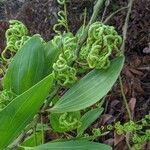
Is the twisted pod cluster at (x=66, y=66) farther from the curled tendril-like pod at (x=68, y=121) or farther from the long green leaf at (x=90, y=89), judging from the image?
the curled tendril-like pod at (x=68, y=121)

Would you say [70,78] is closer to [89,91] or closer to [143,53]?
[89,91]

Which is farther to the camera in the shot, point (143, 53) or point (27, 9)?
point (27, 9)

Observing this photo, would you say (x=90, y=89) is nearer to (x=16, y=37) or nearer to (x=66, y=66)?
(x=66, y=66)

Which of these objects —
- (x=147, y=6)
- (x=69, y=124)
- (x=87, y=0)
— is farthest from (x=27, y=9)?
(x=69, y=124)

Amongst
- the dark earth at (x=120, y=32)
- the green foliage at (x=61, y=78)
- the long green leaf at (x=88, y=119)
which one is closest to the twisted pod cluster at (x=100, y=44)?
the green foliage at (x=61, y=78)

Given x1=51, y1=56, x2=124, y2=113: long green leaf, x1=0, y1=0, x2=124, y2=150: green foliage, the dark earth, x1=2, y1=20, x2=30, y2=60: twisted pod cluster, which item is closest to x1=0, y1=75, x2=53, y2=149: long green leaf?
x1=0, y1=0, x2=124, y2=150: green foliage
